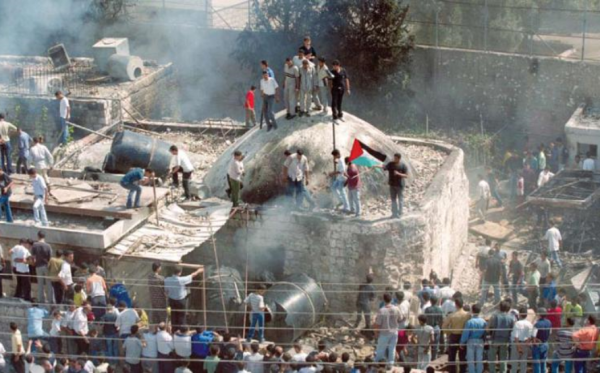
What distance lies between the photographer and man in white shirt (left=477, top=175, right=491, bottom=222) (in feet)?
88.1

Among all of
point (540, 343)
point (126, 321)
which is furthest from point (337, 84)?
point (540, 343)

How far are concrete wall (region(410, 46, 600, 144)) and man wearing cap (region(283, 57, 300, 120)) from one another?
1033 centimetres

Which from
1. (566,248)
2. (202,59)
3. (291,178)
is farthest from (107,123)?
(566,248)

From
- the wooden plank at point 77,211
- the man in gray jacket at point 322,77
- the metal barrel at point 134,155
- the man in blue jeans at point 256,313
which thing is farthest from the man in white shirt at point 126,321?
the man in gray jacket at point 322,77

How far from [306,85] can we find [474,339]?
7170 millimetres

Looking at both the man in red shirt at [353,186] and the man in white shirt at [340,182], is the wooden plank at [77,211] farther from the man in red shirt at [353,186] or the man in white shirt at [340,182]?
the man in red shirt at [353,186]

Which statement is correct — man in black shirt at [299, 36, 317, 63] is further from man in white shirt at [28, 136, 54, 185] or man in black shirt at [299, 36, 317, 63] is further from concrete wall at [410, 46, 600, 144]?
concrete wall at [410, 46, 600, 144]

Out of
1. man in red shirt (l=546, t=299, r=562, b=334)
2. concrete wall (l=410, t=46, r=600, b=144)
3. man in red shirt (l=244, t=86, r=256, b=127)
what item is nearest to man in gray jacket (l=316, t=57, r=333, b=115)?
man in red shirt (l=244, t=86, r=256, b=127)

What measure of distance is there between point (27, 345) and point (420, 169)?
9423mm

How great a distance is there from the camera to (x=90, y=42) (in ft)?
119

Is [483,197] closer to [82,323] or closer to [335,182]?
[335,182]

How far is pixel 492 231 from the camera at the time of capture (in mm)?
26484

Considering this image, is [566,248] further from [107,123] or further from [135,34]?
[135,34]

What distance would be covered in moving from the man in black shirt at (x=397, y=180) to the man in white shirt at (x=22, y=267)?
675 centimetres
